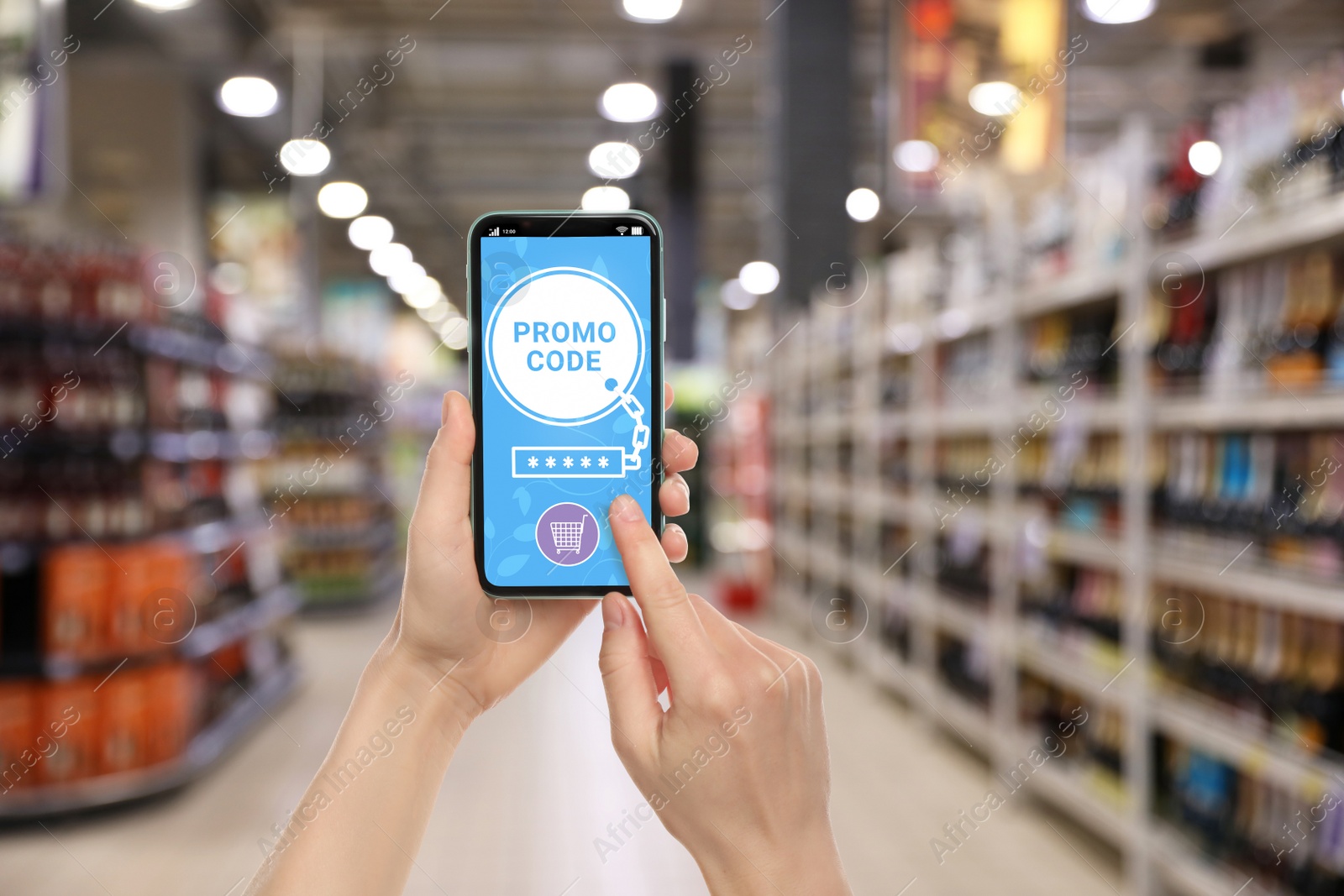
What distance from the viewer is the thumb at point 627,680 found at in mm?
634

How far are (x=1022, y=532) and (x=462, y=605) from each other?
3560 millimetres

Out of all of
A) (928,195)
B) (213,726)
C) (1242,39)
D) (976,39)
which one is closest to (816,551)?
(928,195)

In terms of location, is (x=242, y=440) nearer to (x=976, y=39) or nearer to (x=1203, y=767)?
(x=976, y=39)

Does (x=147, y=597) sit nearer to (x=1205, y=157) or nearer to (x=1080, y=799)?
(x=1080, y=799)

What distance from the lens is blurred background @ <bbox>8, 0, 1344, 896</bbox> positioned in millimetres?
2449

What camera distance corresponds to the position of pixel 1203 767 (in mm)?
2764

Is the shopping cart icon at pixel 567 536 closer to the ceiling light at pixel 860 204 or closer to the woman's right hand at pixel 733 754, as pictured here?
the woman's right hand at pixel 733 754

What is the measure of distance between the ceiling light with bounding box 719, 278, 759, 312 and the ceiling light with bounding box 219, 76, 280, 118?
14.9m

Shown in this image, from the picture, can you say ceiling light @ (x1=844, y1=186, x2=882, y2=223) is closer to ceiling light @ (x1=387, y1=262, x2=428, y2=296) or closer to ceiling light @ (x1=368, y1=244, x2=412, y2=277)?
ceiling light @ (x1=368, y1=244, x2=412, y2=277)

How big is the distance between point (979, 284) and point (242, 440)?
391 cm

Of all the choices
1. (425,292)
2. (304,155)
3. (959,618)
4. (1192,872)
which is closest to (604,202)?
(1192,872)

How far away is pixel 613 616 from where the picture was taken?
67cm

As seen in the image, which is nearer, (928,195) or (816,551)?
(928,195)

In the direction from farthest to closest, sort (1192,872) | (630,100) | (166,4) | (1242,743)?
(630,100), (166,4), (1192,872), (1242,743)
